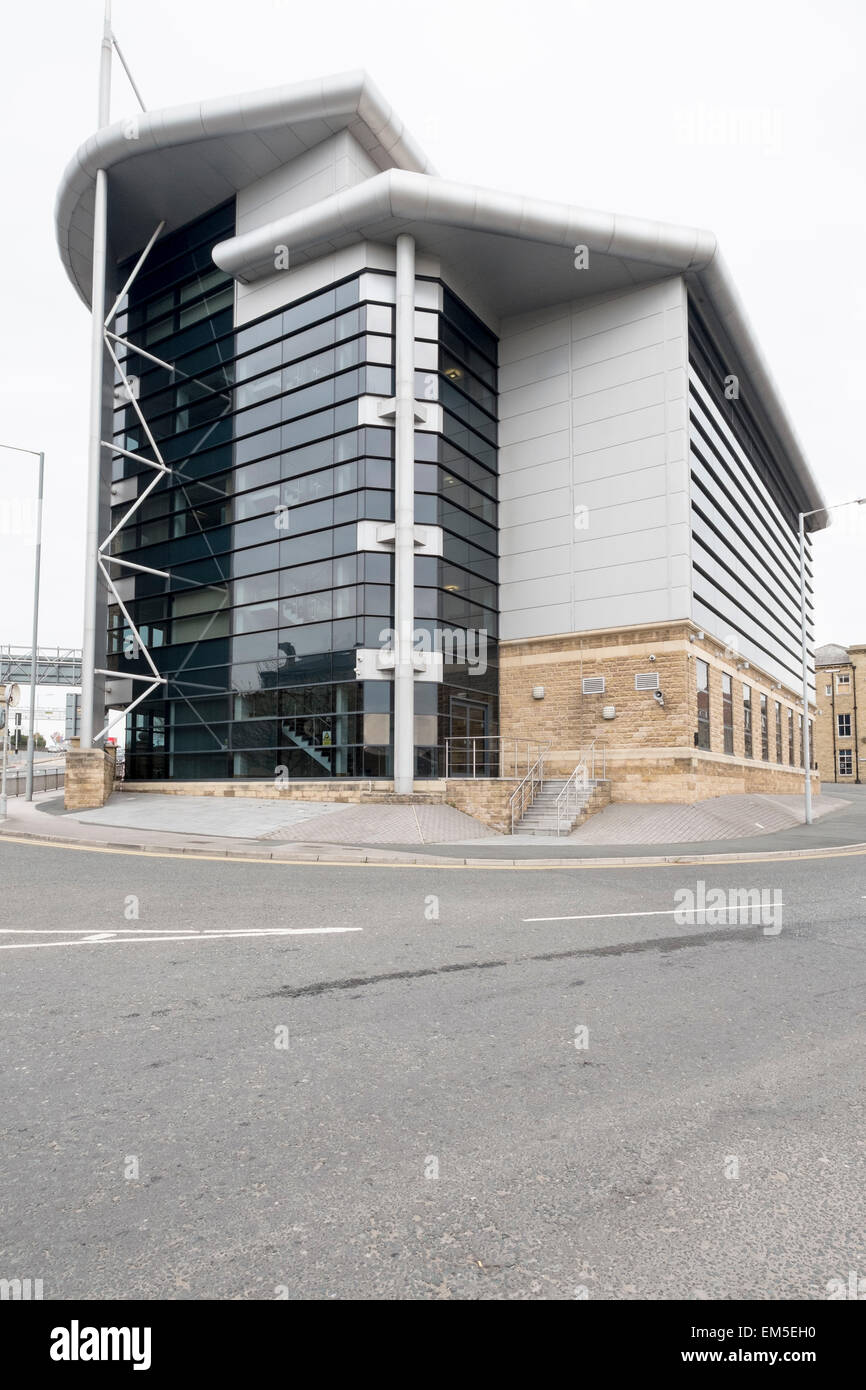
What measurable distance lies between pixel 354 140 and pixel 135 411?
11.8m

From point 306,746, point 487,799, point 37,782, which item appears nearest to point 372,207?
point 306,746

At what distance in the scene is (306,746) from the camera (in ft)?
76.0

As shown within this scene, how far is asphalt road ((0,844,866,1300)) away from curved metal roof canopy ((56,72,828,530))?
22098 mm

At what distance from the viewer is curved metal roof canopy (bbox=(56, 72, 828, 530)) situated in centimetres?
2266

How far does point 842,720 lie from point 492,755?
58.1m

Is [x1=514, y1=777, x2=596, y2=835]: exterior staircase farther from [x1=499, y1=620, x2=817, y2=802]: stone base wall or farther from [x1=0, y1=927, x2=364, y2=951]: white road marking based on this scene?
[x1=0, y1=927, x2=364, y2=951]: white road marking

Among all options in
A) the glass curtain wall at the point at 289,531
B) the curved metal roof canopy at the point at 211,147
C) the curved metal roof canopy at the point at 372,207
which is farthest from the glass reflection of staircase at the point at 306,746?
the curved metal roof canopy at the point at 211,147

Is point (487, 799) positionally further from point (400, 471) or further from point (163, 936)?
point (163, 936)

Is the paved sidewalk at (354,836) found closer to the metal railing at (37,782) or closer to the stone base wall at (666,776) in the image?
the stone base wall at (666,776)

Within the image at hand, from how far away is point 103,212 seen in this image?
26.4 meters

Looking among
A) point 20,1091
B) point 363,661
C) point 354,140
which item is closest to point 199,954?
point 20,1091

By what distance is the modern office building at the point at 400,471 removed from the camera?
2283cm

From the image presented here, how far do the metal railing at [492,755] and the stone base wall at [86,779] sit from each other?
32.8ft

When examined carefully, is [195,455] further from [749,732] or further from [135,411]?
[749,732]
